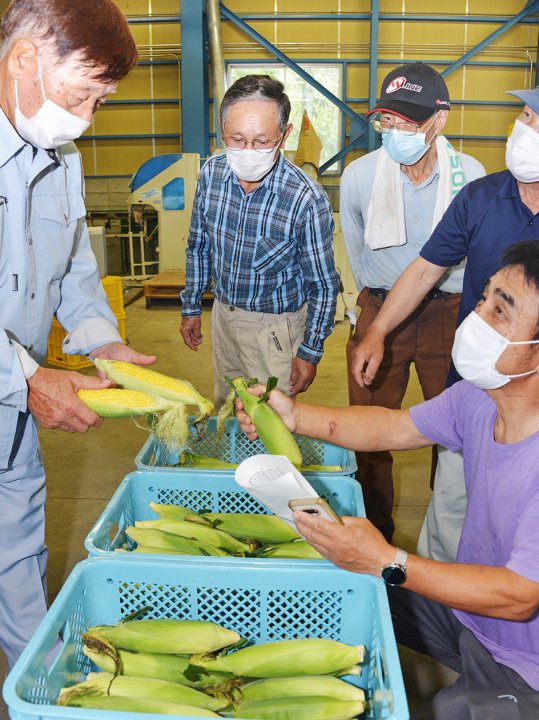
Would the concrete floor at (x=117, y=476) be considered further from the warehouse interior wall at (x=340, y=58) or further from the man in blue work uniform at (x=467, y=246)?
the warehouse interior wall at (x=340, y=58)

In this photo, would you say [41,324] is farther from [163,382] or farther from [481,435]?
[481,435]

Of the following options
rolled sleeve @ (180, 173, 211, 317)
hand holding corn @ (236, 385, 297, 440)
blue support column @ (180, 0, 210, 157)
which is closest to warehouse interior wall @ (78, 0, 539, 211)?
blue support column @ (180, 0, 210, 157)

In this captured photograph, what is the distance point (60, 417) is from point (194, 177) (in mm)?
7228

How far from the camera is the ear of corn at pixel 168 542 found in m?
1.65

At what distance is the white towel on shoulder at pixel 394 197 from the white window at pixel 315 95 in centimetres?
924

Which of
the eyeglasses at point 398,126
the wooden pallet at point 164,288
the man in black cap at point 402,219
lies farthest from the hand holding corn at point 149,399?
the wooden pallet at point 164,288

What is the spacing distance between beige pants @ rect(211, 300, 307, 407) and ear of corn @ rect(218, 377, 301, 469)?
104cm

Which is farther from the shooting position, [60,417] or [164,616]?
[60,417]

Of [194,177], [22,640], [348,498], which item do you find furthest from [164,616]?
[194,177]

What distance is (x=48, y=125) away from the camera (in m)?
1.65

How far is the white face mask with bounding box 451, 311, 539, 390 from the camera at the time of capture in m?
1.51

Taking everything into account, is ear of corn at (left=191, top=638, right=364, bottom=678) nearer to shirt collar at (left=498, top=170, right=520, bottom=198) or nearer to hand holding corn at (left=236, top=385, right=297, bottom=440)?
hand holding corn at (left=236, top=385, right=297, bottom=440)

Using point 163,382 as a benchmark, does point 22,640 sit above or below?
below

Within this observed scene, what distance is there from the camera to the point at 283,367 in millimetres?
2854
